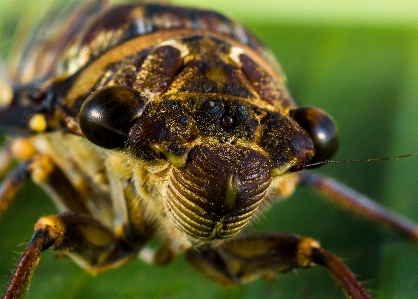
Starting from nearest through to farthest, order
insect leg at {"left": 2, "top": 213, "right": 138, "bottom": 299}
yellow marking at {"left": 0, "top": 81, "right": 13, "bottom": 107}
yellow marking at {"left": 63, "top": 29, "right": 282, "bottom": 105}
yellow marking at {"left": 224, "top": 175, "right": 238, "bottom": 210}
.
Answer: yellow marking at {"left": 224, "top": 175, "right": 238, "bottom": 210}, insect leg at {"left": 2, "top": 213, "right": 138, "bottom": 299}, yellow marking at {"left": 63, "top": 29, "right": 282, "bottom": 105}, yellow marking at {"left": 0, "top": 81, "right": 13, "bottom": 107}

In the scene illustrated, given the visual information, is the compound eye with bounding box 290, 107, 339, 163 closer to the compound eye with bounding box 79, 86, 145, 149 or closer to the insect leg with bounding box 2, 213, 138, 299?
the compound eye with bounding box 79, 86, 145, 149

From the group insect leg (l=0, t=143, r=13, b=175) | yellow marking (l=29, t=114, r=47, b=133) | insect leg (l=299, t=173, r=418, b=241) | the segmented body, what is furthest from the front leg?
insect leg (l=0, t=143, r=13, b=175)

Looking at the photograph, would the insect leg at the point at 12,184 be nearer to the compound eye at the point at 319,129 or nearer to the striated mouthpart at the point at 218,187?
the striated mouthpart at the point at 218,187

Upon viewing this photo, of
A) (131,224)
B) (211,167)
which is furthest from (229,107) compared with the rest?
(131,224)

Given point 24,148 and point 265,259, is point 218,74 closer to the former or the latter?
point 265,259

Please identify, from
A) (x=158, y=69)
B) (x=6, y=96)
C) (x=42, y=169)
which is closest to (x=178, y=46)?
(x=158, y=69)

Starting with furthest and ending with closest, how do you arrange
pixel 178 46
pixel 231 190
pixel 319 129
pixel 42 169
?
1. pixel 42 169
2. pixel 178 46
3. pixel 319 129
4. pixel 231 190
